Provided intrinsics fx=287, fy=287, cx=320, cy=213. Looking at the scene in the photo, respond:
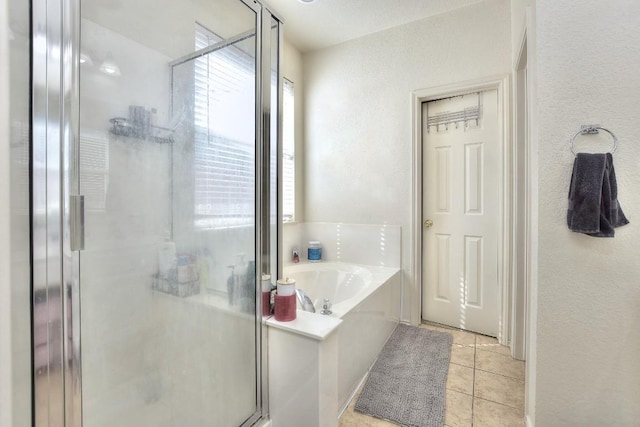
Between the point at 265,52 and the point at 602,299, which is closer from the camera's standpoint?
the point at 602,299

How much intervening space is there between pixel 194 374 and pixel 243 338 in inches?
9.4

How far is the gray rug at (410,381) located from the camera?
153cm

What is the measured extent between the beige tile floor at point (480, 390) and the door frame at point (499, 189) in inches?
10.5

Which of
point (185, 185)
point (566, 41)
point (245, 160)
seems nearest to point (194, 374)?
point (185, 185)

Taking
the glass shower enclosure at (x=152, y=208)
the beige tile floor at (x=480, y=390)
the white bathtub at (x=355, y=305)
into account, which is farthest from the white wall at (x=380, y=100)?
the glass shower enclosure at (x=152, y=208)

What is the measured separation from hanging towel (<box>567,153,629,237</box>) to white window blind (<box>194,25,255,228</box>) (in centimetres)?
132

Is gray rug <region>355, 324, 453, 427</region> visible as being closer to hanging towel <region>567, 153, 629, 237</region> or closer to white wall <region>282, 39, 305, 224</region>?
hanging towel <region>567, 153, 629, 237</region>

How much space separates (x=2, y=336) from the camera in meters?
0.60

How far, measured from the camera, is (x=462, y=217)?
2.47 meters

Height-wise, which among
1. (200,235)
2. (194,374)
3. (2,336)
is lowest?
(194,374)

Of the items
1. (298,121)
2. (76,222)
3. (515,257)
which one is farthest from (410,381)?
(298,121)

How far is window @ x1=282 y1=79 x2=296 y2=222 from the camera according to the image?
2.87 metres

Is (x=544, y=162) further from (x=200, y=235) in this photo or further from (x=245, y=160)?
(x=200, y=235)

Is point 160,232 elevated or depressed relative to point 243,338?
elevated
